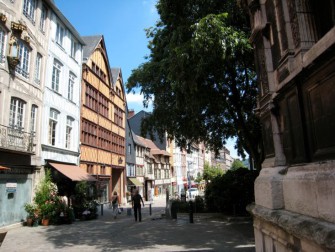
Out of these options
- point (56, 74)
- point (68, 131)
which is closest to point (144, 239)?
point (68, 131)

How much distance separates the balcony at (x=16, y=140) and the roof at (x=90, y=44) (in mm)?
11599

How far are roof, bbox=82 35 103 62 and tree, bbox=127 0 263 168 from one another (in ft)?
43.1

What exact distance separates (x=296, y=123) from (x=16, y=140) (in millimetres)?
13690

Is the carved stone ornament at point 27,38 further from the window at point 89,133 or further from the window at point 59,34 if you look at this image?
the window at point 89,133

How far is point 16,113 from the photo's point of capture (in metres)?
15.4

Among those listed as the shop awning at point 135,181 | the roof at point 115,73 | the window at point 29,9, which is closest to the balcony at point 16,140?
the window at point 29,9

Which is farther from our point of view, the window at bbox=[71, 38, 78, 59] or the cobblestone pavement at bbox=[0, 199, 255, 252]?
the window at bbox=[71, 38, 78, 59]

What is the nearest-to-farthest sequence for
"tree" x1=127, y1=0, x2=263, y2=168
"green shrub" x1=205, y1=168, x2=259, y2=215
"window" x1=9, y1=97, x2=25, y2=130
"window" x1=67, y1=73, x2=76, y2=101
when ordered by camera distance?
"tree" x1=127, y1=0, x2=263, y2=168
"window" x1=9, y1=97, x2=25, y2=130
"green shrub" x1=205, y1=168, x2=259, y2=215
"window" x1=67, y1=73, x2=76, y2=101

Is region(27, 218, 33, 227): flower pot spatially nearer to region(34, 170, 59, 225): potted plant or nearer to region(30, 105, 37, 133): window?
region(34, 170, 59, 225): potted plant

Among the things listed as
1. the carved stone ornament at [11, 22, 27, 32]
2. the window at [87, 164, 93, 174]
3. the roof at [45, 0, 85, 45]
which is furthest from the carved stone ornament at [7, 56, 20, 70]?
the window at [87, 164, 93, 174]

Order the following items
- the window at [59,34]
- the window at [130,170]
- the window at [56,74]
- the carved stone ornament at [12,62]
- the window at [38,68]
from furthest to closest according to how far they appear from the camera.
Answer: the window at [130,170], the window at [59,34], the window at [56,74], the window at [38,68], the carved stone ornament at [12,62]

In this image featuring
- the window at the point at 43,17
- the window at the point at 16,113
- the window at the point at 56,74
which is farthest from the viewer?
the window at the point at 56,74

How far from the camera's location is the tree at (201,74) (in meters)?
9.59

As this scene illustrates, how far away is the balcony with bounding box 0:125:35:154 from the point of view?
13.8m
